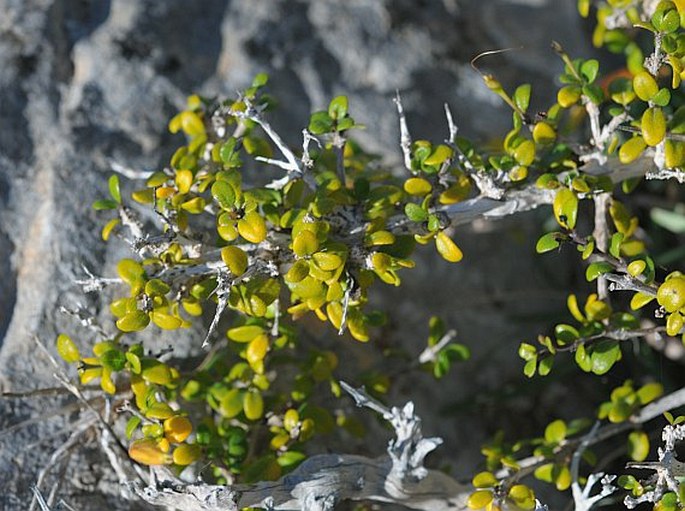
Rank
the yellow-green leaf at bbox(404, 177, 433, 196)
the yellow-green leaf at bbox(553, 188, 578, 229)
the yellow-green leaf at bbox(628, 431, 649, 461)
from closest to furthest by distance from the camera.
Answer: the yellow-green leaf at bbox(553, 188, 578, 229) < the yellow-green leaf at bbox(404, 177, 433, 196) < the yellow-green leaf at bbox(628, 431, 649, 461)

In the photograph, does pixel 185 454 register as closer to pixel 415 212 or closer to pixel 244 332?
pixel 244 332

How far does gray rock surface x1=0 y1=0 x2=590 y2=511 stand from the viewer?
2303mm

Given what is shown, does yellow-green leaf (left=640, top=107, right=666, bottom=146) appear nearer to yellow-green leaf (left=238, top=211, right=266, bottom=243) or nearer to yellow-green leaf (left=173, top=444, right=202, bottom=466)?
yellow-green leaf (left=238, top=211, right=266, bottom=243)

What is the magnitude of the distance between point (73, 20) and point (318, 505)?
1734 millimetres

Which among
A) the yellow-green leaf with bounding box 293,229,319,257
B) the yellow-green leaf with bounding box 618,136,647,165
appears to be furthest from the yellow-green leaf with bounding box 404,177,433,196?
the yellow-green leaf with bounding box 618,136,647,165

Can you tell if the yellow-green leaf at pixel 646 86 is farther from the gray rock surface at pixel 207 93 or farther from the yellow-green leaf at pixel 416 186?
the gray rock surface at pixel 207 93

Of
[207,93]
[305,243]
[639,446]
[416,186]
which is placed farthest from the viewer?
[207,93]

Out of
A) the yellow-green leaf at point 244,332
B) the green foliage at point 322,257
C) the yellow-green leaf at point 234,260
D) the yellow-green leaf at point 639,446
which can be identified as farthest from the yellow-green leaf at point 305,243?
the yellow-green leaf at point 639,446

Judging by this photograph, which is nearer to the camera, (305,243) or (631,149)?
(305,243)

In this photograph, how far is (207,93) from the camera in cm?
273

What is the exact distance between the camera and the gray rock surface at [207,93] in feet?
7.55

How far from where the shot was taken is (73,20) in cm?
271

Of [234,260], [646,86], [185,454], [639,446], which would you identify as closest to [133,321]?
[234,260]

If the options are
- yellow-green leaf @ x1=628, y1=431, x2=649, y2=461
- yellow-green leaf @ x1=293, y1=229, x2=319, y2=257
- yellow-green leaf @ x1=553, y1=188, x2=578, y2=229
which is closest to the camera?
yellow-green leaf @ x1=293, y1=229, x2=319, y2=257
